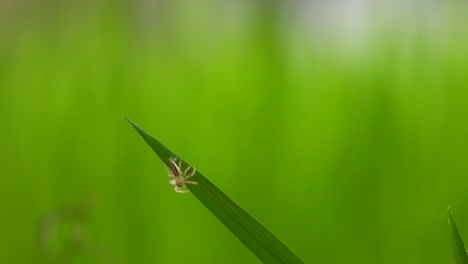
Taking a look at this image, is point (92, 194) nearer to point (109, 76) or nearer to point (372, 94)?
point (109, 76)

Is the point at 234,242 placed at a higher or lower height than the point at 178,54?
lower

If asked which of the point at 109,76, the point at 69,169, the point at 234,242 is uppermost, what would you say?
the point at 109,76

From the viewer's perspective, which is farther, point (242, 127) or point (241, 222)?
point (242, 127)

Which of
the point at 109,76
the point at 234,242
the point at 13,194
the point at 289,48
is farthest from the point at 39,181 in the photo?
the point at 289,48

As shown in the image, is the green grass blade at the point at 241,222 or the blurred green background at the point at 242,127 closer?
the green grass blade at the point at 241,222
